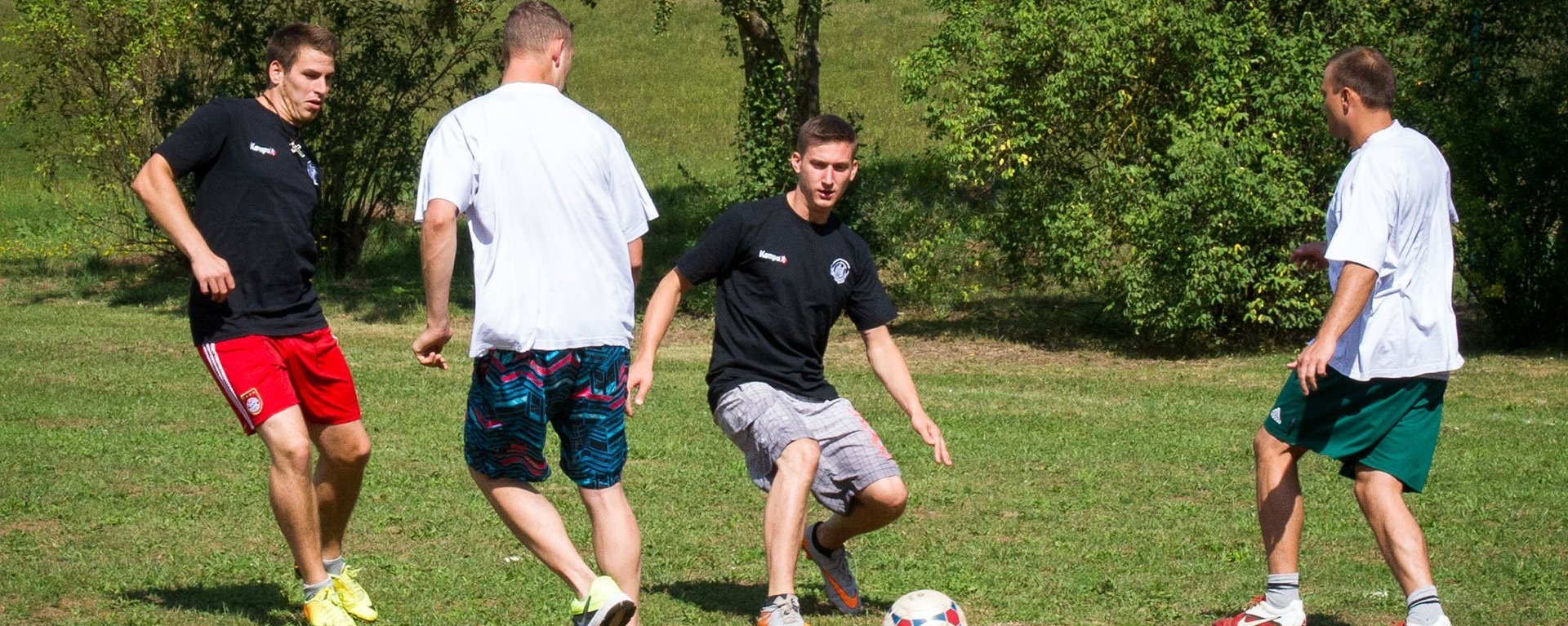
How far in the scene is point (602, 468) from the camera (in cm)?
457

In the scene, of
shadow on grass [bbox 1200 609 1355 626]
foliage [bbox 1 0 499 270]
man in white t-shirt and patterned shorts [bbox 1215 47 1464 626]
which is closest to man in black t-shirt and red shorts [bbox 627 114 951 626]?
shadow on grass [bbox 1200 609 1355 626]

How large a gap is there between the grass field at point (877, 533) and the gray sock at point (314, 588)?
29cm

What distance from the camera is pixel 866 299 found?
5.70 meters

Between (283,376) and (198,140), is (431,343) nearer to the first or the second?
(283,376)

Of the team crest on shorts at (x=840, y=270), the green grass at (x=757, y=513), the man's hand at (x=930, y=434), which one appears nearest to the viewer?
the man's hand at (x=930, y=434)

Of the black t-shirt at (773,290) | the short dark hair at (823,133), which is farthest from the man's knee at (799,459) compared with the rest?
the short dark hair at (823,133)

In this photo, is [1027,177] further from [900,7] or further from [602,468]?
[900,7]

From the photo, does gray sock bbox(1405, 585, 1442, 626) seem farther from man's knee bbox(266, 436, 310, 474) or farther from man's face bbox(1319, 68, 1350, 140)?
man's knee bbox(266, 436, 310, 474)

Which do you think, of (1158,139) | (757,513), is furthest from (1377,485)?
(1158,139)

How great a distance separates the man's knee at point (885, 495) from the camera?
18.0ft

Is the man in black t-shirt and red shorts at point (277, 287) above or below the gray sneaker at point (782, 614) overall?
above

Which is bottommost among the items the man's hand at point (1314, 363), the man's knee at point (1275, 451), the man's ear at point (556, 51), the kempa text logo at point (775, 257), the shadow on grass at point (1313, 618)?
the shadow on grass at point (1313, 618)

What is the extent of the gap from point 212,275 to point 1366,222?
146 inches

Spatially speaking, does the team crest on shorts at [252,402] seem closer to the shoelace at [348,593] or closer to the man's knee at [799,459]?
the shoelace at [348,593]
